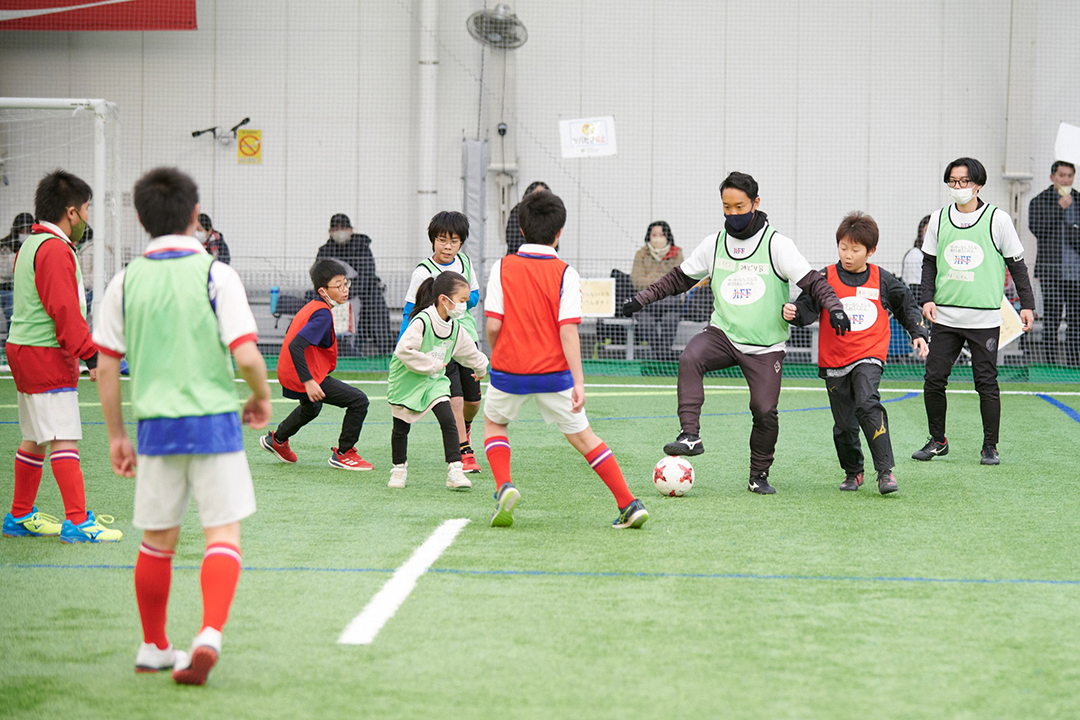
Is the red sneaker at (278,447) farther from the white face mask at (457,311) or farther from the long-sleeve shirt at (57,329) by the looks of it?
the long-sleeve shirt at (57,329)

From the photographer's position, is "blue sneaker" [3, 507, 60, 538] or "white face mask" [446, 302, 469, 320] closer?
"blue sneaker" [3, 507, 60, 538]

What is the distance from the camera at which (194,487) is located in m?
3.40

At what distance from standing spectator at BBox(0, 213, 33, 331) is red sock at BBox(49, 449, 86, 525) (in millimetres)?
7407

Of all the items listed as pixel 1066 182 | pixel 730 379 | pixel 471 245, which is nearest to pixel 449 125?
pixel 471 245

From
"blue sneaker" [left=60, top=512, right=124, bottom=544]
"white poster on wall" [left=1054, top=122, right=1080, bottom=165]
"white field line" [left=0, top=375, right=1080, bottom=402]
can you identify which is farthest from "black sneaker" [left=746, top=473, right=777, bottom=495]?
"white poster on wall" [left=1054, top=122, right=1080, bottom=165]

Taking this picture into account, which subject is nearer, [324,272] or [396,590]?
[396,590]

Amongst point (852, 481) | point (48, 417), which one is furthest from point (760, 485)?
point (48, 417)

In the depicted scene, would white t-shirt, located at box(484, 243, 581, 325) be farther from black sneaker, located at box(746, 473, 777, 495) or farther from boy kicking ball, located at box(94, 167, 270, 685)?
boy kicking ball, located at box(94, 167, 270, 685)

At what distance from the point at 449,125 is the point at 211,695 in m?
13.1

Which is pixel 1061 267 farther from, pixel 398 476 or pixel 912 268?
pixel 398 476

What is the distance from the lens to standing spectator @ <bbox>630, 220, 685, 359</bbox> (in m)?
13.6

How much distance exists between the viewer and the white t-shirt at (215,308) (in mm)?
3328

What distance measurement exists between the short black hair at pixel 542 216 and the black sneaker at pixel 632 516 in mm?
1332

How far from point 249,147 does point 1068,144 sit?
1052 cm
